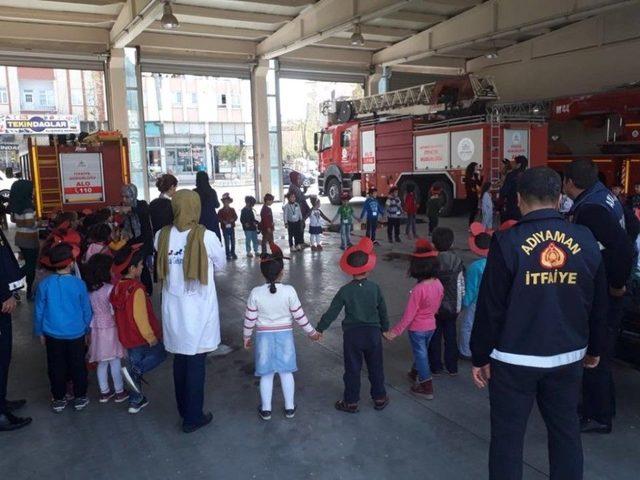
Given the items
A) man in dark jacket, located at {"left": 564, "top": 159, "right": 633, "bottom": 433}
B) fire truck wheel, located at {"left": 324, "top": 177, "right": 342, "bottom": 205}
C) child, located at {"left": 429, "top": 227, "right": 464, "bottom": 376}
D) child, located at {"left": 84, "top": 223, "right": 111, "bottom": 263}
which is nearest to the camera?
man in dark jacket, located at {"left": 564, "top": 159, "right": 633, "bottom": 433}

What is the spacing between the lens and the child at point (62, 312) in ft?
13.1

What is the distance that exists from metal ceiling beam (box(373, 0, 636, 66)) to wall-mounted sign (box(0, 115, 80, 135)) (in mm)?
25992

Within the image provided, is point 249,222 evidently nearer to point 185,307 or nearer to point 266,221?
point 266,221

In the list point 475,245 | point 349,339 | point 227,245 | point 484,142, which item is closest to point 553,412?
point 349,339

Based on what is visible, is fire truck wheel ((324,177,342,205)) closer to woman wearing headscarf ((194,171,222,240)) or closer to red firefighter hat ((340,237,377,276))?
woman wearing headscarf ((194,171,222,240))

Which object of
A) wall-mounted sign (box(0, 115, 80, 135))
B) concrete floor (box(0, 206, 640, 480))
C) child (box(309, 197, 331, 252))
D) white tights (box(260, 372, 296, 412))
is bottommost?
concrete floor (box(0, 206, 640, 480))

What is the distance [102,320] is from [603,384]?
3.52 metres

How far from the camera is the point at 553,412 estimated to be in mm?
2602

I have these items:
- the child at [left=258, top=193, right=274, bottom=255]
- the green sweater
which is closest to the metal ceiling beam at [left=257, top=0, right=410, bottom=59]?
the child at [left=258, top=193, right=274, bottom=255]

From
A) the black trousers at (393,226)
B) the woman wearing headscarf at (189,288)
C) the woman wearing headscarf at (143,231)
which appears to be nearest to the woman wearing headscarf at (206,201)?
the woman wearing headscarf at (143,231)

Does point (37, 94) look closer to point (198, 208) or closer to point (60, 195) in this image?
point (60, 195)

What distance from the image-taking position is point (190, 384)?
3.80 metres

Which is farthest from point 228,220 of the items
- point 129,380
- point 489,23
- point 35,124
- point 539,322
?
point 35,124

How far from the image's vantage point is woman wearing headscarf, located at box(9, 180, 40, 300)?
7395 millimetres
